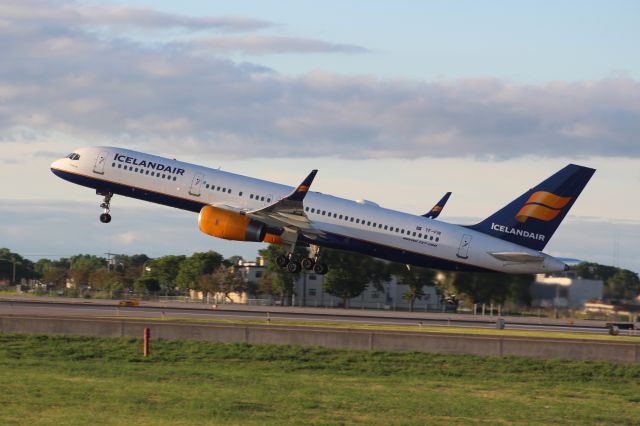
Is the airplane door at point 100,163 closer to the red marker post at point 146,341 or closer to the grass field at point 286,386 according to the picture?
the grass field at point 286,386

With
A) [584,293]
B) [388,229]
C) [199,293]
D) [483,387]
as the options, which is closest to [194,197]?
[388,229]

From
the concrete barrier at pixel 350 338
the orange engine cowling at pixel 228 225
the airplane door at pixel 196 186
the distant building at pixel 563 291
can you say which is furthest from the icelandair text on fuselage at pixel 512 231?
the concrete barrier at pixel 350 338

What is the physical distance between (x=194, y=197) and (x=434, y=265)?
53.7 feet

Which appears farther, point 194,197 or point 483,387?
point 194,197

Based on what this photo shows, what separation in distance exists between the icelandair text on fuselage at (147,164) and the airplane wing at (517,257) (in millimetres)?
21414

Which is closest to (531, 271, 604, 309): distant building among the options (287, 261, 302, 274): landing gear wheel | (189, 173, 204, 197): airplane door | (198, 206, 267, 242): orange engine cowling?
(287, 261, 302, 274): landing gear wheel

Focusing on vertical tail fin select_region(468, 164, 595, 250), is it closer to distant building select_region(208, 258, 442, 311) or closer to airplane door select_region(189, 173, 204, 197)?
distant building select_region(208, 258, 442, 311)

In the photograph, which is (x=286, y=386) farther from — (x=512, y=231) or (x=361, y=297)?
(x=361, y=297)

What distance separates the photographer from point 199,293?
151 meters

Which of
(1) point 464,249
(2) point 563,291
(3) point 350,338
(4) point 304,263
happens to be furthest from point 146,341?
(2) point 563,291

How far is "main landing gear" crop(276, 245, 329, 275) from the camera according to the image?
71562 millimetres

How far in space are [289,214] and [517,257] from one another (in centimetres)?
1493

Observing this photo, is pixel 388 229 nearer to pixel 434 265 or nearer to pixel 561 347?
pixel 434 265

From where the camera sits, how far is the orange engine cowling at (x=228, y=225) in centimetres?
6812
